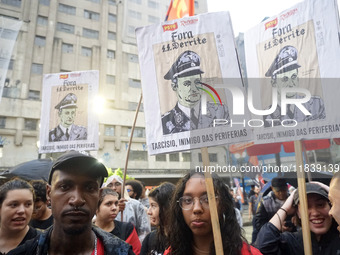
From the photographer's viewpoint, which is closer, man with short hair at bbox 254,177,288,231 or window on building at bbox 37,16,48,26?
man with short hair at bbox 254,177,288,231

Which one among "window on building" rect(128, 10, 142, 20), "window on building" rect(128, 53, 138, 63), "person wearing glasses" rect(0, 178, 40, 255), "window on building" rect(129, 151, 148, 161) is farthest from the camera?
"window on building" rect(128, 10, 142, 20)

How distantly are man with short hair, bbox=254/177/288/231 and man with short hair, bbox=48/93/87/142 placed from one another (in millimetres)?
3046

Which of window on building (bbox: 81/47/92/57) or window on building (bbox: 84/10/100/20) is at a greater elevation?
window on building (bbox: 84/10/100/20)

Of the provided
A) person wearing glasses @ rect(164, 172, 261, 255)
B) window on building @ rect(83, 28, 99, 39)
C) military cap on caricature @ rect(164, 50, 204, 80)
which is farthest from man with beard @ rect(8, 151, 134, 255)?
window on building @ rect(83, 28, 99, 39)

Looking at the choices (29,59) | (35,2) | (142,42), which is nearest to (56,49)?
(29,59)

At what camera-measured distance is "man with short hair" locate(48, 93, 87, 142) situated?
4918 mm

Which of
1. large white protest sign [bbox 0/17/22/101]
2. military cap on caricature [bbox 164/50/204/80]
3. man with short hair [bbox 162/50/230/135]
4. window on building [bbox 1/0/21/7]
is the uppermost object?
window on building [bbox 1/0/21/7]

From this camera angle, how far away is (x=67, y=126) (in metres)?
4.97

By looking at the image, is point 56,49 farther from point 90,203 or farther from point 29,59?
point 90,203

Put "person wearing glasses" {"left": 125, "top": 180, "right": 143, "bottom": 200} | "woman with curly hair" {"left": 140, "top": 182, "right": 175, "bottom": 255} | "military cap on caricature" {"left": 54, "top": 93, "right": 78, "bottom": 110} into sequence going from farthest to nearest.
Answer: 1. "person wearing glasses" {"left": 125, "top": 180, "right": 143, "bottom": 200}
2. "military cap on caricature" {"left": 54, "top": 93, "right": 78, "bottom": 110}
3. "woman with curly hair" {"left": 140, "top": 182, "right": 175, "bottom": 255}

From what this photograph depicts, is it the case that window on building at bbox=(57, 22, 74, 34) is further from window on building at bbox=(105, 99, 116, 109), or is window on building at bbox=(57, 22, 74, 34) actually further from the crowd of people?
the crowd of people

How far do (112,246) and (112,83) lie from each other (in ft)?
95.7

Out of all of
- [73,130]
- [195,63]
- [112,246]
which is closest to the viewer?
[112,246]

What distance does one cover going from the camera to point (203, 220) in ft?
6.06
